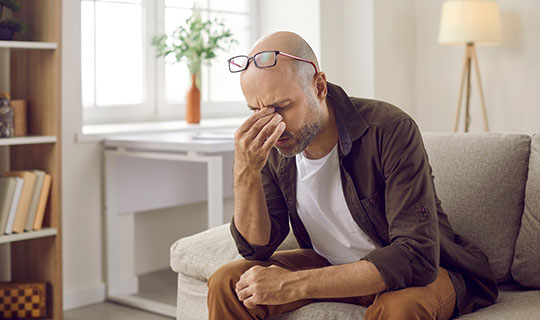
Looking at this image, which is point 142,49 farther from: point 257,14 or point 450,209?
point 450,209

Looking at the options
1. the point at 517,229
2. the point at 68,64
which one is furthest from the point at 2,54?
the point at 517,229

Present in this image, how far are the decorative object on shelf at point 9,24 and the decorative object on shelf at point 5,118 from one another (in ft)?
0.72

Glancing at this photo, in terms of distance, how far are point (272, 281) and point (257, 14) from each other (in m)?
3.07

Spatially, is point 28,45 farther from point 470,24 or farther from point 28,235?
point 470,24

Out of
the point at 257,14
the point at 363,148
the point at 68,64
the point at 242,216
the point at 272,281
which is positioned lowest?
the point at 272,281

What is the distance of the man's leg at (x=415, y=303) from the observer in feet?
5.00

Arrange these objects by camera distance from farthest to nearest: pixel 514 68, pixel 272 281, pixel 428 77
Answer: pixel 428 77 → pixel 514 68 → pixel 272 281

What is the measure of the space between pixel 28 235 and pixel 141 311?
0.64m

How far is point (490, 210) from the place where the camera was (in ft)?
6.61

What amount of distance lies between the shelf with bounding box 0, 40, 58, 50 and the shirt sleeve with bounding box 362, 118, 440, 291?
1.53 m

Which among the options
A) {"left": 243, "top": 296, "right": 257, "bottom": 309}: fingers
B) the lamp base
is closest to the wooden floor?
{"left": 243, "top": 296, "right": 257, "bottom": 309}: fingers

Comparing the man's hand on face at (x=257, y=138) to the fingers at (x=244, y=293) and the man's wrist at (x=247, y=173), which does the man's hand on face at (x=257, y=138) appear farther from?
the fingers at (x=244, y=293)

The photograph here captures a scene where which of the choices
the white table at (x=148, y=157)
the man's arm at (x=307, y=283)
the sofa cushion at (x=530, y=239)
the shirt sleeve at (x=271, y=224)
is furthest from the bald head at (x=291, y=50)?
the white table at (x=148, y=157)

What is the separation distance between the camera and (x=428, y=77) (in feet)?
15.4
